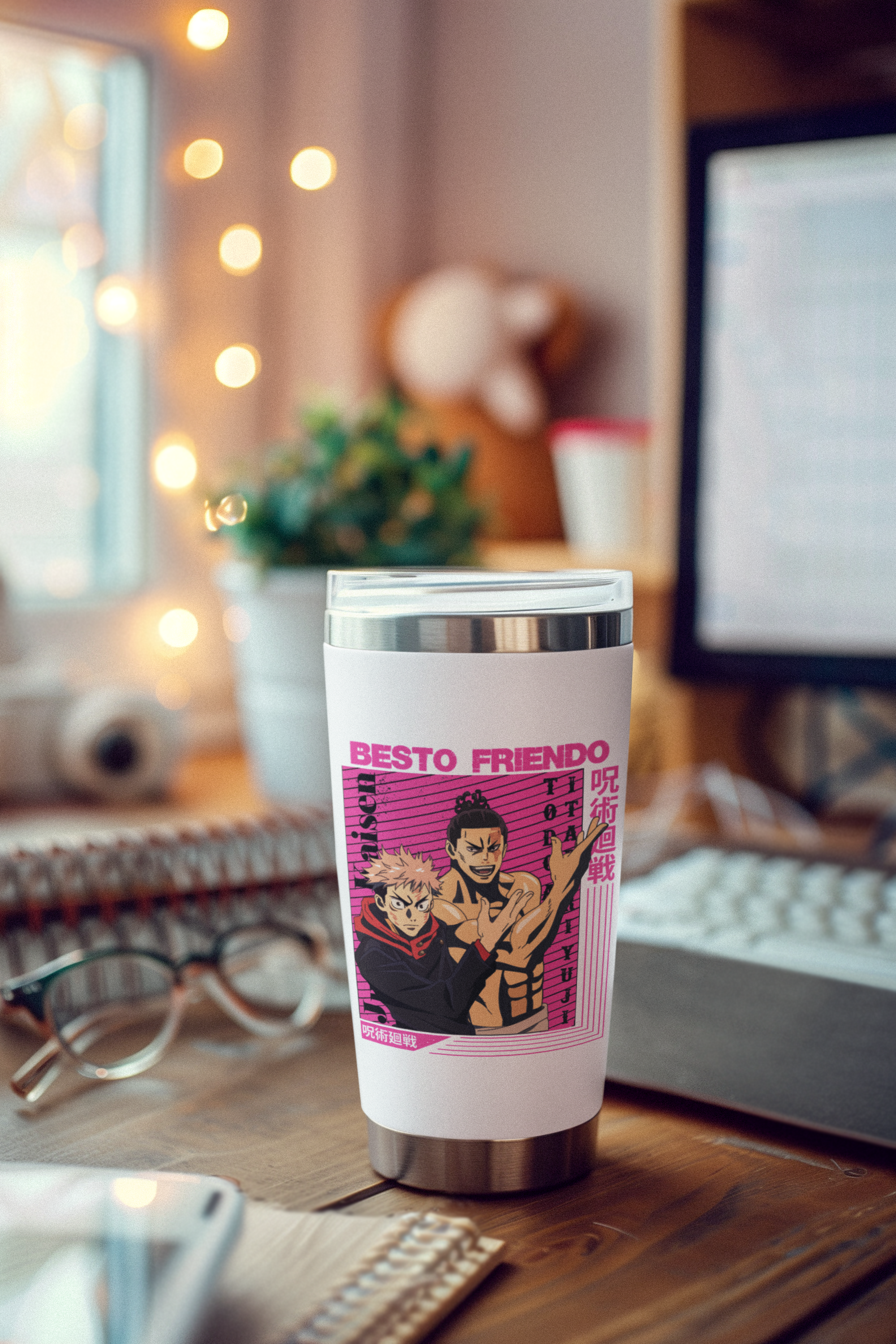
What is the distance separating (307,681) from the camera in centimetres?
79

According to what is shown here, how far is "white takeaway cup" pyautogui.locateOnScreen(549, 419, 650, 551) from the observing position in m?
0.94

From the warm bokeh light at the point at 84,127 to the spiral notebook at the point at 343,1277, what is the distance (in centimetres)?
112

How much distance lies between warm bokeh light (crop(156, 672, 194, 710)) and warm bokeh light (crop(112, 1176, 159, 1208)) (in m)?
0.62

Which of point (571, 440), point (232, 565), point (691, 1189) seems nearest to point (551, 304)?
point (571, 440)

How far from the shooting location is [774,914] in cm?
47

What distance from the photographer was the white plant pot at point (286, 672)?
2.56 ft

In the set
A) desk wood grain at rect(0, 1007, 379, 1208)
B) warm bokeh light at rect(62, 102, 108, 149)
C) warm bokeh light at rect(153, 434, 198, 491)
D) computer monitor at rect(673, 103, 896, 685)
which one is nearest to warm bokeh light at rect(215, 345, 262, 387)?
warm bokeh light at rect(153, 434, 198, 491)

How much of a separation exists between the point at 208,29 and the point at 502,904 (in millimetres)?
1044

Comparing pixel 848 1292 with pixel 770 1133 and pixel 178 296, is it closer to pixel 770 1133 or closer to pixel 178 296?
pixel 770 1133

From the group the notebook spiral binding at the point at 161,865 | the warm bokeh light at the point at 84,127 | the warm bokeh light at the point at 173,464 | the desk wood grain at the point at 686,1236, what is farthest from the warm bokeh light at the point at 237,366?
the desk wood grain at the point at 686,1236

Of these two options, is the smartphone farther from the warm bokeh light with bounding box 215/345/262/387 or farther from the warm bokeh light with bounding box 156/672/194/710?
the warm bokeh light with bounding box 215/345/262/387

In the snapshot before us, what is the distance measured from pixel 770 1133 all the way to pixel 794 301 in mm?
588

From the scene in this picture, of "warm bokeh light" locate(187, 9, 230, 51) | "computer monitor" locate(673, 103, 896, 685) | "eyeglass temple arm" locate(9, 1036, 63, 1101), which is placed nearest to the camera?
"eyeglass temple arm" locate(9, 1036, 63, 1101)

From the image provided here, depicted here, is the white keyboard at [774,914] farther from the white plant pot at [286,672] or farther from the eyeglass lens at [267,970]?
the white plant pot at [286,672]
